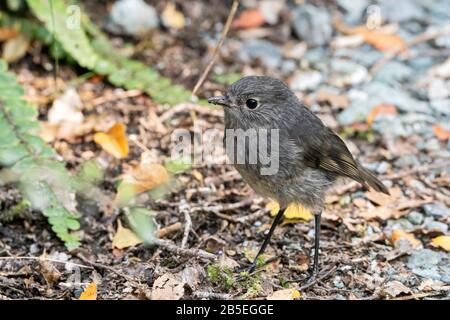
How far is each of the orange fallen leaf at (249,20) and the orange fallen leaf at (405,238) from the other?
3526mm

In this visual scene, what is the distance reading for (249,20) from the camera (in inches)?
328

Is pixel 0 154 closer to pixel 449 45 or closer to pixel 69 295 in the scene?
pixel 69 295

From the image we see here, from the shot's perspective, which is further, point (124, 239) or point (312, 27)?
point (312, 27)

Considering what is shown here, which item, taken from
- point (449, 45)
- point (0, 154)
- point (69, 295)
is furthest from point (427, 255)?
point (449, 45)

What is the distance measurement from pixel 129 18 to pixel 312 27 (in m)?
1.99

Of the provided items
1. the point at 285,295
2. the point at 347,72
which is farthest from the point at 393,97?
the point at 285,295

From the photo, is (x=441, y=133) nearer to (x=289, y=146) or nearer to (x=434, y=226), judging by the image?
(x=434, y=226)

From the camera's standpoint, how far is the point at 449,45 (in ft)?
26.8

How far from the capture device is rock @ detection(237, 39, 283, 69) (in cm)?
785

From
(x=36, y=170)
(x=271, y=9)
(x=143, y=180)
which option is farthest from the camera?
(x=271, y=9)

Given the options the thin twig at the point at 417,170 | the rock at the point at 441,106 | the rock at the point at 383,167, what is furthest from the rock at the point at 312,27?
the thin twig at the point at 417,170

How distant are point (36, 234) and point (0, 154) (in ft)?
2.05

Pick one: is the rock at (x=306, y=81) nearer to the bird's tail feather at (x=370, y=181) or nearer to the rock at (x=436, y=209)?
the rock at (x=436, y=209)
